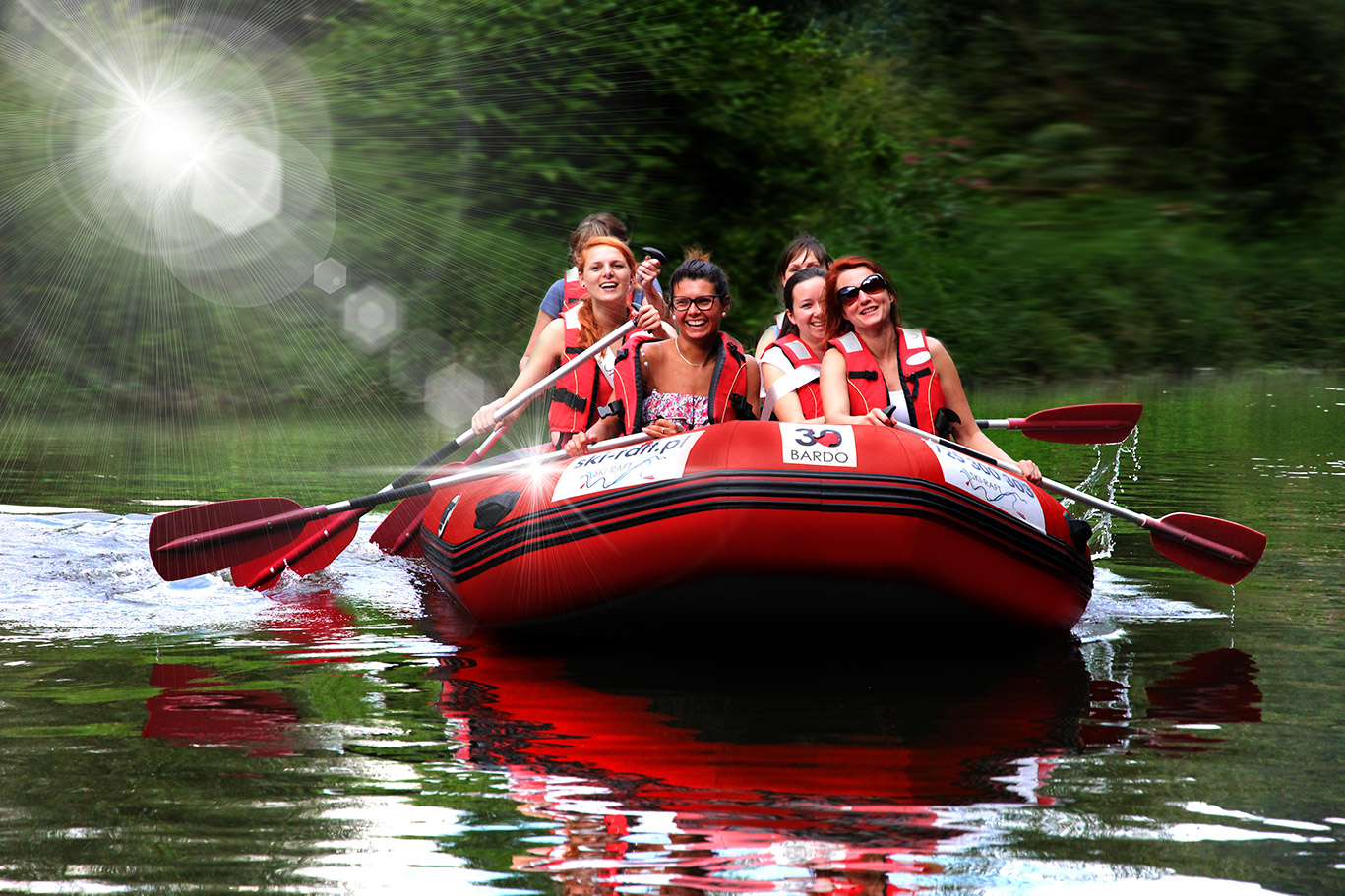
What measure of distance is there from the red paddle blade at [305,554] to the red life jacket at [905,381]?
6.52 feet

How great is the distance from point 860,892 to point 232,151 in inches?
689

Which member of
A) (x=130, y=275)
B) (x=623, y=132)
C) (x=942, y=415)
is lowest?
(x=942, y=415)

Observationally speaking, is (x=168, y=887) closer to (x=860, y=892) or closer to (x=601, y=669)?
(x=860, y=892)

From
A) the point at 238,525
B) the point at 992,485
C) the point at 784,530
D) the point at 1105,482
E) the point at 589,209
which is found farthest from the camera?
the point at 589,209

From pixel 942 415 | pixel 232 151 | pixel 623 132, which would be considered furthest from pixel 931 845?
pixel 232 151

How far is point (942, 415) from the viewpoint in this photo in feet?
18.0

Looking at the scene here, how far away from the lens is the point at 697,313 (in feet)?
16.8

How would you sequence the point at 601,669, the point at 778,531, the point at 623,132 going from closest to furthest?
1. the point at 778,531
2. the point at 601,669
3. the point at 623,132

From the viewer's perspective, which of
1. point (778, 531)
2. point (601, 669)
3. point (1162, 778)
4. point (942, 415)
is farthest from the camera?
point (942, 415)

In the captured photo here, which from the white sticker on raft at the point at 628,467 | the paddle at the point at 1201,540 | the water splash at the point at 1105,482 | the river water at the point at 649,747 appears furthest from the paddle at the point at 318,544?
the water splash at the point at 1105,482

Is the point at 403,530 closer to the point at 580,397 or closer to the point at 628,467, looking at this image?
the point at 580,397

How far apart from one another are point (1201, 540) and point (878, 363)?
1456 mm

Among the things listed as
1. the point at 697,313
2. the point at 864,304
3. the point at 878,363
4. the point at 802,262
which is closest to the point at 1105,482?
the point at 802,262

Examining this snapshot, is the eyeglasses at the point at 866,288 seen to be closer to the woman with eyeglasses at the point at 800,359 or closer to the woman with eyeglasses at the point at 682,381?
the woman with eyeglasses at the point at 800,359
